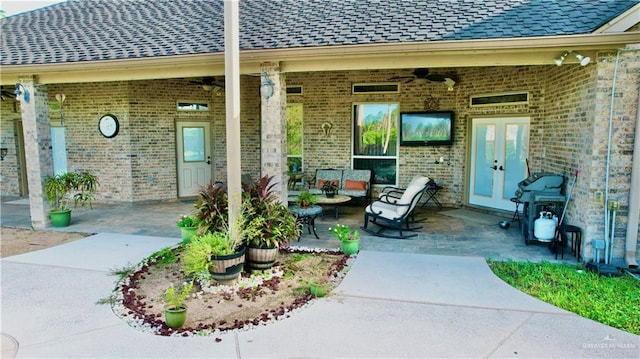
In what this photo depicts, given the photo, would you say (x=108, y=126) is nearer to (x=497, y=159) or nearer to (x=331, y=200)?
(x=331, y=200)

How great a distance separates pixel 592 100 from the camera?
526 centimetres

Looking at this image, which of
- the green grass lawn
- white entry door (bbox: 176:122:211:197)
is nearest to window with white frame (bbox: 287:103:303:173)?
white entry door (bbox: 176:122:211:197)

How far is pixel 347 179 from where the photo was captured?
9.58 meters

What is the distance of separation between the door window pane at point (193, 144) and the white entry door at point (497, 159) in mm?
6797

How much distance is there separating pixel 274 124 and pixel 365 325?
353 centimetres

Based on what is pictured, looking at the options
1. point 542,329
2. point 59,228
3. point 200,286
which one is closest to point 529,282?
point 542,329

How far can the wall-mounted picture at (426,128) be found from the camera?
30.1ft

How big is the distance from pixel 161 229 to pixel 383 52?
4914 mm

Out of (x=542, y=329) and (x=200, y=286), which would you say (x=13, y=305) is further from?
(x=542, y=329)

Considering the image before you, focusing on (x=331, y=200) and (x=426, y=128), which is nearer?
(x=331, y=200)

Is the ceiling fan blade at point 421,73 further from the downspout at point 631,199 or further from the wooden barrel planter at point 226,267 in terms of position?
the wooden barrel planter at point 226,267

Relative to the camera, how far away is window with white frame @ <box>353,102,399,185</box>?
9.58 metres

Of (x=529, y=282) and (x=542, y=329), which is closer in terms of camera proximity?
(x=542, y=329)

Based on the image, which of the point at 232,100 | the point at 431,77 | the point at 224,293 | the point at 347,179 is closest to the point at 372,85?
the point at 431,77
